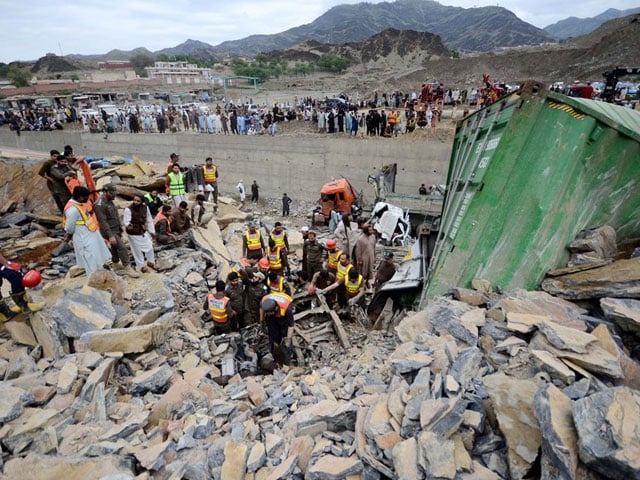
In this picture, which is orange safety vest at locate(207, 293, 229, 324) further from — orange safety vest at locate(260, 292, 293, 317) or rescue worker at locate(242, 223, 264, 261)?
rescue worker at locate(242, 223, 264, 261)

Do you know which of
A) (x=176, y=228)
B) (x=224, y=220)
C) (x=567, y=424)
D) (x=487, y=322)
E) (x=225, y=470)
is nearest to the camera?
(x=567, y=424)

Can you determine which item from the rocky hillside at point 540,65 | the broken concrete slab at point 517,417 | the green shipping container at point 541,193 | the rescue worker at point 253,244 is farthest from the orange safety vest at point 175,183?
the rocky hillside at point 540,65

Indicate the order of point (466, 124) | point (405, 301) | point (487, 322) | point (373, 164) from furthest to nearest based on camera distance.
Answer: point (373, 164)
point (466, 124)
point (405, 301)
point (487, 322)

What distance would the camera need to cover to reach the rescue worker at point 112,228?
5.22 meters

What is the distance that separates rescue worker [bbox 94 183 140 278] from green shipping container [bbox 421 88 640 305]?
4.56 m

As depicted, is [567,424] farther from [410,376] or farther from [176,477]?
[176,477]

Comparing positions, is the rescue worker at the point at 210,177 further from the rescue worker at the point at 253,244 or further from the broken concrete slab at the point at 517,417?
the broken concrete slab at the point at 517,417

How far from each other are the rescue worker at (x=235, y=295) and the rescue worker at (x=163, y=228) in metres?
2.72

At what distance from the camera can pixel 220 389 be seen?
389 cm

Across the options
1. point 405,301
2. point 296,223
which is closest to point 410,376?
point 405,301

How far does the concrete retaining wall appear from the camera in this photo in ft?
40.0

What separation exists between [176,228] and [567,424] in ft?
24.1

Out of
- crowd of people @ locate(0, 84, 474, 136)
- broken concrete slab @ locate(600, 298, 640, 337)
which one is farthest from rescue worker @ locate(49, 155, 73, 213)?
crowd of people @ locate(0, 84, 474, 136)

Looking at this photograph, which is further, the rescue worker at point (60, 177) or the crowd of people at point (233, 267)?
the rescue worker at point (60, 177)
